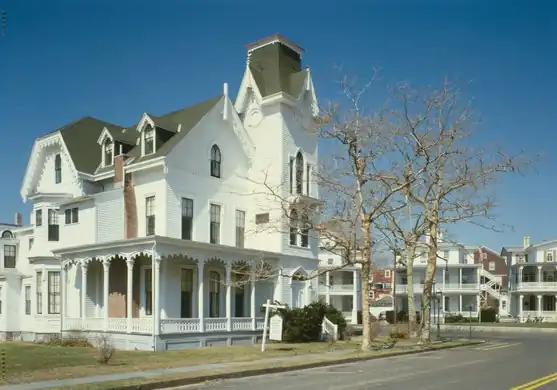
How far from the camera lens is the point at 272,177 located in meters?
33.7

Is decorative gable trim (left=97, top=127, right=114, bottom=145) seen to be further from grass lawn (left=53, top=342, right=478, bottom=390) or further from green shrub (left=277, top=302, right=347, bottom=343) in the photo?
grass lawn (left=53, top=342, right=478, bottom=390)

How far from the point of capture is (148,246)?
26.4 metres

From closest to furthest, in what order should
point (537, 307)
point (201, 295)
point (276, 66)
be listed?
point (201, 295)
point (276, 66)
point (537, 307)

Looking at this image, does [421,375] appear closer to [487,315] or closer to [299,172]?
[299,172]

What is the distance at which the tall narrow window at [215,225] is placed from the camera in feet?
104

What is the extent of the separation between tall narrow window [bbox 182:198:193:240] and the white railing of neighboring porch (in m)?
4.20

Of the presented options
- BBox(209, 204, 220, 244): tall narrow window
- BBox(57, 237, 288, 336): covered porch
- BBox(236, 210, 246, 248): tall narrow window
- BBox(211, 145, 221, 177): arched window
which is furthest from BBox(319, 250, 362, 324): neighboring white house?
BBox(211, 145, 221, 177): arched window

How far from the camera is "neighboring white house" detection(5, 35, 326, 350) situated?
93.5 feet

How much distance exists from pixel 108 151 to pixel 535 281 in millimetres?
64618

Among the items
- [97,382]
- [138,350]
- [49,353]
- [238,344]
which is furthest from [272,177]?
[97,382]

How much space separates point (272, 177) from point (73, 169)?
10341 millimetres

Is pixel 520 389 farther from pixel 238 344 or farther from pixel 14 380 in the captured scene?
pixel 238 344

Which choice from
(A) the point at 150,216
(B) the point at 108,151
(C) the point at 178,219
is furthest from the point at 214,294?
(B) the point at 108,151

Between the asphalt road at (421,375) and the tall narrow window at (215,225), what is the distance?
451 inches
